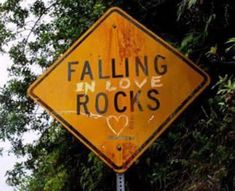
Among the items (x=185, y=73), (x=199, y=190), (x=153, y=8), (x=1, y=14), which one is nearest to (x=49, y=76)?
(x=185, y=73)

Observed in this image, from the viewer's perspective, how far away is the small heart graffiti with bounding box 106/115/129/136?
395 centimetres

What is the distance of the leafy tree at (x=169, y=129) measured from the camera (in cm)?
476

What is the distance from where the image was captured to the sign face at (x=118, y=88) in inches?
155

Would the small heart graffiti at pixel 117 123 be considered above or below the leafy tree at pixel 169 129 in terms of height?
above


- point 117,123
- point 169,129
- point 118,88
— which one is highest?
point 118,88

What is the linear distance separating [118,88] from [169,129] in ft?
5.81

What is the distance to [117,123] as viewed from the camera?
3.96m

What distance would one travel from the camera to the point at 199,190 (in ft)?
15.1

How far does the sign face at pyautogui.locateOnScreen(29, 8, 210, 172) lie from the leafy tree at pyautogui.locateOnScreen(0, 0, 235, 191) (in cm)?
58

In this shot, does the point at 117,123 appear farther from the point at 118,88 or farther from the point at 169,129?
the point at 169,129

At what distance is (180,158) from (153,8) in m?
2.11

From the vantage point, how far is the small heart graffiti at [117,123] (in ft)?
13.0

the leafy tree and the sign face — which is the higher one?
the sign face

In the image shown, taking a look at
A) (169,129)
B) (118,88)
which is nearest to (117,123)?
(118,88)
